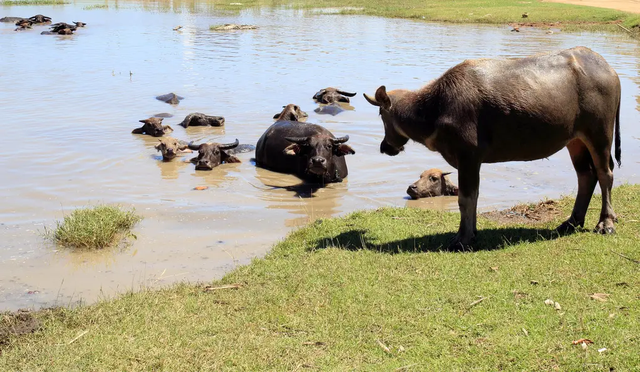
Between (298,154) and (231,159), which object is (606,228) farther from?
(231,159)

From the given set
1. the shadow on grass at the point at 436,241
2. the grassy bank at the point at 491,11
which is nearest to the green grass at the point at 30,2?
the grassy bank at the point at 491,11

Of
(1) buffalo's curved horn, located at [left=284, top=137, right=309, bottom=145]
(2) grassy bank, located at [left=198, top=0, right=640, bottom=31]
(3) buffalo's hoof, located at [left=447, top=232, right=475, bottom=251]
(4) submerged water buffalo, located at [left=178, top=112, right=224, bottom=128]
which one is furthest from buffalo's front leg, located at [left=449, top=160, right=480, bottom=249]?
(2) grassy bank, located at [left=198, top=0, right=640, bottom=31]

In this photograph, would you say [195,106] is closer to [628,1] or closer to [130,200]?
[130,200]

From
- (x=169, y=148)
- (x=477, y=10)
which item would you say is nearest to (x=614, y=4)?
(x=477, y=10)

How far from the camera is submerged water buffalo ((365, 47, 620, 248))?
623 cm

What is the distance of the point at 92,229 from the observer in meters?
7.64

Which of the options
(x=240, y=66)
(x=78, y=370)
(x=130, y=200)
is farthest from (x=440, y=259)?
(x=240, y=66)

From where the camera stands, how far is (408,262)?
609 cm

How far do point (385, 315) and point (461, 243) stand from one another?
5.53 feet

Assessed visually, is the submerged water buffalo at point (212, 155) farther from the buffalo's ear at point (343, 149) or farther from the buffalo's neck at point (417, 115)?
the buffalo's neck at point (417, 115)

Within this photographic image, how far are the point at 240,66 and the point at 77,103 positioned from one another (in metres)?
7.46

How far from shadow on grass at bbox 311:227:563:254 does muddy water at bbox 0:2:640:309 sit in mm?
1067

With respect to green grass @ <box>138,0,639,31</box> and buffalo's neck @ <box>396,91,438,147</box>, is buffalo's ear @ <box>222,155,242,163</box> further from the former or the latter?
green grass @ <box>138,0,639,31</box>

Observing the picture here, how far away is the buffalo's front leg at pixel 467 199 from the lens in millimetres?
6312
